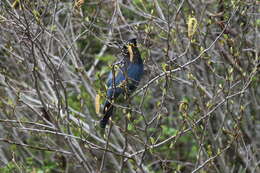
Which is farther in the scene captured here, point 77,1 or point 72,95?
point 72,95

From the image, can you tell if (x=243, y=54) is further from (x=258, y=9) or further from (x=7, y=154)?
(x=7, y=154)

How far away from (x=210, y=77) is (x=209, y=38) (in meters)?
0.47

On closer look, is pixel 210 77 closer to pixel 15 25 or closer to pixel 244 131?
pixel 244 131

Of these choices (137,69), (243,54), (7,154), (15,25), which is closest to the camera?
(15,25)

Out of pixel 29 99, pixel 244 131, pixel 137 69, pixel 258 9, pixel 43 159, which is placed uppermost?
pixel 258 9

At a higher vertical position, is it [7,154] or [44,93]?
[44,93]

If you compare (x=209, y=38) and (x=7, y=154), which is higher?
(x=209, y=38)

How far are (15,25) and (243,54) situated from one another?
297 cm

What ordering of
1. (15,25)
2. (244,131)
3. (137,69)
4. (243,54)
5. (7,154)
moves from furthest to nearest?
1. (7,154)
2. (244,131)
3. (243,54)
4. (137,69)
5. (15,25)

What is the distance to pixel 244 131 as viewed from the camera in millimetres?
6273

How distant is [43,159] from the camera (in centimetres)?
709

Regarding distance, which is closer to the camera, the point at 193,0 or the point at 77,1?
the point at 77,1

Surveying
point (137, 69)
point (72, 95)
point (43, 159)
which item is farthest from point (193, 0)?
point (43, 159)

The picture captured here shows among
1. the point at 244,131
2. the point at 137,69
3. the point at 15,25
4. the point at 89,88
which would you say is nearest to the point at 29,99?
the point at 89,88
